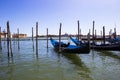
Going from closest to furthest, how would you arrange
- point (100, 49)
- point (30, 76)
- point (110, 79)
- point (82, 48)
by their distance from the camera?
point (110, 79), point (30, 76), point (82, 48), point (100, 49)

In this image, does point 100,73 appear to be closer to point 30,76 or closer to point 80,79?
point 80,79

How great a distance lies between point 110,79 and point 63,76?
247cm

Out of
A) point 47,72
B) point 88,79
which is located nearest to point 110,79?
point 88,79

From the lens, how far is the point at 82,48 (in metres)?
15.7

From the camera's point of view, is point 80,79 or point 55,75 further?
point 55,75

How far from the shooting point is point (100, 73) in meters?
10.8

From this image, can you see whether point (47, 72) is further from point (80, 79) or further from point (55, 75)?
point (80, 79)

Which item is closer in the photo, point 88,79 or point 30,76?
point 88,79

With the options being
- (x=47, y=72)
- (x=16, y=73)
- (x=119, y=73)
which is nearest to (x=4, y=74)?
(x=16, y=73)

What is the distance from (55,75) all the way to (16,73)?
228cm

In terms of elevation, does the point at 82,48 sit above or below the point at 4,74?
above

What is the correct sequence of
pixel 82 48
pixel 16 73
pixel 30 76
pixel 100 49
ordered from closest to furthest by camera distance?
pixel 30 76, pixel 16 73, pixel 82 48, pixel 100 49

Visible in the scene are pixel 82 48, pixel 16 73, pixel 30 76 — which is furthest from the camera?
pixel 82 48

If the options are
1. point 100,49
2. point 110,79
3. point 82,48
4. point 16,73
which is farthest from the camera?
point 100,49
